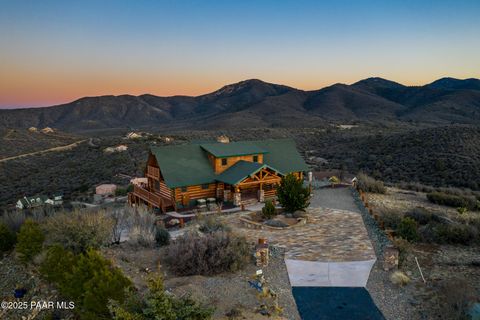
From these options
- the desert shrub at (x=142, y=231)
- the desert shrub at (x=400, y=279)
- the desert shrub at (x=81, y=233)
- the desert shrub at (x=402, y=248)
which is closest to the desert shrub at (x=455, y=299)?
the desert shrub at (x=400, y=279)

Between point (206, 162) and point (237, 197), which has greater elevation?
point (206, 162)

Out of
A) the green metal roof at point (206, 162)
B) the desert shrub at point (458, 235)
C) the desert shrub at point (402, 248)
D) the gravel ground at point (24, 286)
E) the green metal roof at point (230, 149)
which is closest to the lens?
the gravel ground at point (24, 286)

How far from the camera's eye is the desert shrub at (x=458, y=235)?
12.8 metres

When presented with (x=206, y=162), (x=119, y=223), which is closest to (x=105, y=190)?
(x=206, y=162)

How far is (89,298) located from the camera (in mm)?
7145

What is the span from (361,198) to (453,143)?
73.9 ft

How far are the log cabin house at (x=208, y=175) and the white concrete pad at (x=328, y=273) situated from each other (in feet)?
31.3

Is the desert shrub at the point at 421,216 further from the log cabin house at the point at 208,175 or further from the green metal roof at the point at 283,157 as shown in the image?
the green metal roof at the point at 283,157

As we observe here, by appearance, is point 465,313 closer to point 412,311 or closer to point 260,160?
point 412,311

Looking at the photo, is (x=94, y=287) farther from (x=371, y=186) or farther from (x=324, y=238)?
(x=371, y=186)

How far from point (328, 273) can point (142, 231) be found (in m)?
7.05

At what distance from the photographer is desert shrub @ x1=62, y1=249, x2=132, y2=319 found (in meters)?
7.16

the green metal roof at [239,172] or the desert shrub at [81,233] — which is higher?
the green metal roof at [239,172]

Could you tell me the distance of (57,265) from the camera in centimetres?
956
